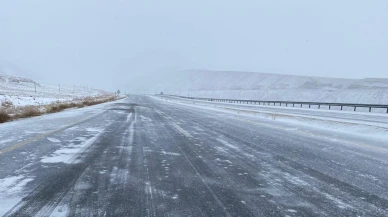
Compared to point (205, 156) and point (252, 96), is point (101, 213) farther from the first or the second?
point (252, 96)

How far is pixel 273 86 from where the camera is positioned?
356 feet

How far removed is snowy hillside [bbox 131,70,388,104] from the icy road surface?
157 feet

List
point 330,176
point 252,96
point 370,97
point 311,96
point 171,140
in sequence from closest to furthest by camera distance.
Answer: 1. point 330,176
2. point 171,140
3. point 370,97
4. point 311,96
5. point 252,96

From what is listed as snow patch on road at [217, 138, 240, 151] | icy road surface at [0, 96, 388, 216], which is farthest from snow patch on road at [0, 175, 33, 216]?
snow patch on road at [217, 138, 240, 151]

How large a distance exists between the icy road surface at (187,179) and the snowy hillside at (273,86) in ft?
157

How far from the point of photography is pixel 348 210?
3045 millimetres

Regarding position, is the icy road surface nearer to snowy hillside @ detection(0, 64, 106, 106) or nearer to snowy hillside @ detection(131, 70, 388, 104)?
snowy hillside @ detection(0, 64, 106, 106)

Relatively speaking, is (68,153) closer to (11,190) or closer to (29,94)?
(11,190)

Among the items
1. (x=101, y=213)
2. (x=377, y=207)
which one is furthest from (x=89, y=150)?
(x=377, y=207)

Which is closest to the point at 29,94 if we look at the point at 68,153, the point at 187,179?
the point at 68,153

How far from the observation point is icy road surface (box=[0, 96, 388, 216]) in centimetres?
302

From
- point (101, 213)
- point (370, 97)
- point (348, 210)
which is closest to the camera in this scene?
point (101, 213)

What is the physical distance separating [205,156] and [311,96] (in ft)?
203

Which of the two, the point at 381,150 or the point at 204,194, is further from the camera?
the point at 381,150
